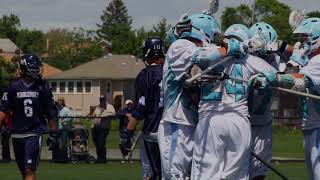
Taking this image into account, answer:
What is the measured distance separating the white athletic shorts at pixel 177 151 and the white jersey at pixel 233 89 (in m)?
0.50

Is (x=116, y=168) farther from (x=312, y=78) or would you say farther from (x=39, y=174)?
(x=312, y=78)

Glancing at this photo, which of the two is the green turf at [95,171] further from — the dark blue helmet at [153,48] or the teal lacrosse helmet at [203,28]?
the teal lacrosse helmet at [203,28]

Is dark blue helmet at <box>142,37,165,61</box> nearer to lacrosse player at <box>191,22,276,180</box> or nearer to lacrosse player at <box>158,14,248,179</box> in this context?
lacrosse player at <box>158,14,248,179</box>

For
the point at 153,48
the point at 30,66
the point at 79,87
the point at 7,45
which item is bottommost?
the point at 79,87

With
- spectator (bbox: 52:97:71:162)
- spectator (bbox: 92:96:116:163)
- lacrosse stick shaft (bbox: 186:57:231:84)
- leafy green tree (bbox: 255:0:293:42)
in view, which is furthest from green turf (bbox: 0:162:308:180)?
leafy green tree (bbox: 255:0:293:42)

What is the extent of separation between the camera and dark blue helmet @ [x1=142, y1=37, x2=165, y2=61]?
11.5 m

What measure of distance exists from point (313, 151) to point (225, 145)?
1.08 meters

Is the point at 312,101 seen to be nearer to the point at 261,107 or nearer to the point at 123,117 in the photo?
the point at 261,107

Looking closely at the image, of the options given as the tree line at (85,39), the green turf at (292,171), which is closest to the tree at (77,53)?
the tree line at (85,39)

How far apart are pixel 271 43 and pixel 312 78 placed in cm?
149

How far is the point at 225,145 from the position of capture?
352 inches

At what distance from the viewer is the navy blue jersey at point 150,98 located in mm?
11453

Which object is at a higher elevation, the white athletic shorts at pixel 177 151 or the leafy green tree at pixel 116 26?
the leafy green tree at pixel 116 26

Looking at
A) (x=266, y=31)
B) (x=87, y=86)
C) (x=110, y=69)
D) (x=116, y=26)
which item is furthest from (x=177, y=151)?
(x=116, y=26)
